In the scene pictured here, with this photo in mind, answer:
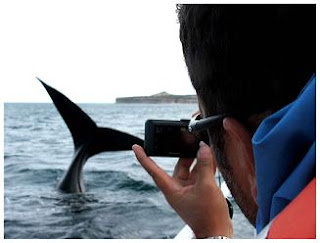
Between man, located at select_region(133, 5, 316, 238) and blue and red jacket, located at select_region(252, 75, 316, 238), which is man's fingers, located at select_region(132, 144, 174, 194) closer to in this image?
man, located at select_region(133, 5, 316, 238)

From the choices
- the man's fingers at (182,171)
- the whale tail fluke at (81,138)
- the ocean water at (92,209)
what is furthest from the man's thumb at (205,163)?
the whale tail fluke at (81,138)

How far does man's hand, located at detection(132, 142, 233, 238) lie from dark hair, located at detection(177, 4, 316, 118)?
1.49 feet

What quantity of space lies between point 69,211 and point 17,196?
1755 mm

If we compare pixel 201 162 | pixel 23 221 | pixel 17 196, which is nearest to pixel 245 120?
pixel 201 162

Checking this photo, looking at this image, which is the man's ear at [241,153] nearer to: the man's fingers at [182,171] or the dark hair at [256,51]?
the dark hair at [256,51]

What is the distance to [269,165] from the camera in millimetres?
704

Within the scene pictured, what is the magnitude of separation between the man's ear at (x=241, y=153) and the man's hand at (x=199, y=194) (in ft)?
1.30

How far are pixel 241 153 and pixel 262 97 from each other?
4.5 inches

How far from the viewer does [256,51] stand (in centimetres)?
74

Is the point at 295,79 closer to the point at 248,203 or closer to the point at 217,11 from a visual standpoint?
the point at 217,11

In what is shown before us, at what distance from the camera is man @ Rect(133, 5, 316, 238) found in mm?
656

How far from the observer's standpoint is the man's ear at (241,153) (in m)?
0.79

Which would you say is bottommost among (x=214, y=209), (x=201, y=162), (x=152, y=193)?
(x=152, y=193)

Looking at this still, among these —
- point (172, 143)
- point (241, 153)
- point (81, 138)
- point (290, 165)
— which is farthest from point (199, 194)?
point (81, 138)
